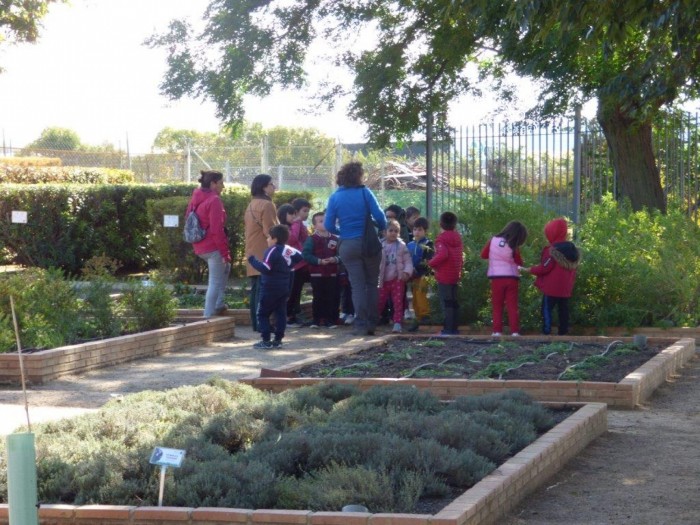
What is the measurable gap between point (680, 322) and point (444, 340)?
3.05 metres

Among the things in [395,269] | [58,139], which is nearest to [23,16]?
[395,269]

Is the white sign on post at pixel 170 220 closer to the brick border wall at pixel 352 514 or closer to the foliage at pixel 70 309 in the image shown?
the foliage at pixel 70 309

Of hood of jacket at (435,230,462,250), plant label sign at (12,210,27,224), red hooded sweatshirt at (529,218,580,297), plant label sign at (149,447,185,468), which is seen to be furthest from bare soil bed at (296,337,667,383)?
plant label sign at (12,210,27,224)

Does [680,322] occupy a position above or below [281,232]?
below

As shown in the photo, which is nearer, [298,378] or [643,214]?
[298,378]

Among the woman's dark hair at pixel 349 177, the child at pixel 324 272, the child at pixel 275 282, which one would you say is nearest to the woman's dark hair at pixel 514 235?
the woman's dark hair at pixel 349 177

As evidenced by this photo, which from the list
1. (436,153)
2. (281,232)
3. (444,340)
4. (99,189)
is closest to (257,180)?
(281,232)

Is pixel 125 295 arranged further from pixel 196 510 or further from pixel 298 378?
pixel 196 510

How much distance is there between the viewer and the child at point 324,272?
1469 cm

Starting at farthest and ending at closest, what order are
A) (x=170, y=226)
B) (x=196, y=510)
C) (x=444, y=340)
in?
(x=170, y=226) < (x=444, y=340) < (x=196, y=510)

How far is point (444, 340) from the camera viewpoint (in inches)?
488

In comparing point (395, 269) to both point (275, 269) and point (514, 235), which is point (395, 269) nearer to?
point (514, 235)

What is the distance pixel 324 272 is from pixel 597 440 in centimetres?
717

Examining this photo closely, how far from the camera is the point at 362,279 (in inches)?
534
